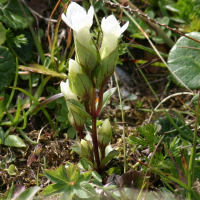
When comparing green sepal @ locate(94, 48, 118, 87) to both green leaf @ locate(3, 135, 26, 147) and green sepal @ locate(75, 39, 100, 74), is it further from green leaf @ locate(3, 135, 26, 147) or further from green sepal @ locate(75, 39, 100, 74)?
green leaf @ locate(3, 135, 26, 147)

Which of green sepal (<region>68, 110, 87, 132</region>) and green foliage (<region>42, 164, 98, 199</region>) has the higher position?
green sepal (<region>68, 110, 87, 132</region>)

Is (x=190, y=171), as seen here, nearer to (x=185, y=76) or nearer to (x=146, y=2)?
(x=185, y=76)

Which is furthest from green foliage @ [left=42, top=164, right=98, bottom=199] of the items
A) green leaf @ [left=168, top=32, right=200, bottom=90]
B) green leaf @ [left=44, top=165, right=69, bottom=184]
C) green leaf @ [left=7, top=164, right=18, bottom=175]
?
green leaf @ [left=168, top=32, right=200, bottom=90]

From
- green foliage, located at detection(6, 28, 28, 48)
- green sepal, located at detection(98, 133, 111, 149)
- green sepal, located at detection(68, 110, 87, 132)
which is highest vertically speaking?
green foliage, located at detection(6, 28, 28, 48)

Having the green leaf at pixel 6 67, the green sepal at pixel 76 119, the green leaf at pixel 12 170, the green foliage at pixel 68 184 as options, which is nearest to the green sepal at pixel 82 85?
the green sepal at pixel 76 119

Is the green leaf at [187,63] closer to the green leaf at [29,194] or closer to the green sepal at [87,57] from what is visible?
the green sepal at [87,57]
